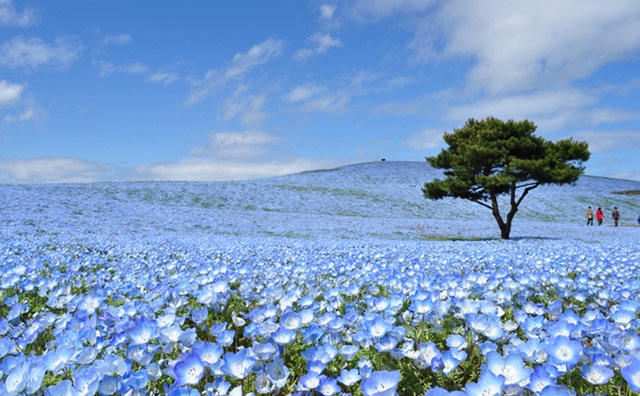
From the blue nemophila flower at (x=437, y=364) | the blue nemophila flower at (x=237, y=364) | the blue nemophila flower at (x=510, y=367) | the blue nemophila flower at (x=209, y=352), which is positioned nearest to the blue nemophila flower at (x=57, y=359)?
the blue nemophila flower at (x=209, y=352)

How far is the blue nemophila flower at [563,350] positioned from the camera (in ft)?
5.58

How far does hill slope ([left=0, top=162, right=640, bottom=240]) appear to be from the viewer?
2044 centimetres

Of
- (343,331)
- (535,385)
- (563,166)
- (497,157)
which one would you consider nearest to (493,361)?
(535,385)

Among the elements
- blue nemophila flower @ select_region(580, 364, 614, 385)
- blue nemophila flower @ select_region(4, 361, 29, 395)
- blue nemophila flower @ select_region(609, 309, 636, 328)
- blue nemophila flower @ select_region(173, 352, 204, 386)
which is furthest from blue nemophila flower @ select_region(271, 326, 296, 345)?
blue nemophila flower @ select_region(609, 309, 636, 328)

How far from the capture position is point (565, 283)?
163 inches

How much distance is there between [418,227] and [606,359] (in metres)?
26.4

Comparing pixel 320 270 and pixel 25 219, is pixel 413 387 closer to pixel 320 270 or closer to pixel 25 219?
pixel 320 270

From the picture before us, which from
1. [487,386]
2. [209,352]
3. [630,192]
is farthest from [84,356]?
[630,192]

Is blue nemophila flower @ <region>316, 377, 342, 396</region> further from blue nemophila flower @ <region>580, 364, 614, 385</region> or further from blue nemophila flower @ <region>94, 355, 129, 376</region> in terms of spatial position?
blue nemophila flower @ <region>580, 364, 614, 385</region>

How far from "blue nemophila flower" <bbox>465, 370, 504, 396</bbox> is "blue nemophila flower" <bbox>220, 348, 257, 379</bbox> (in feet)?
2.89

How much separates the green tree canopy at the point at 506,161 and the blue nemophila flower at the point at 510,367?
64.1ft

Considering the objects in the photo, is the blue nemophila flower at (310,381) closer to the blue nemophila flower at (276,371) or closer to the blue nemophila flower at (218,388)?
the blue nemophila flower at (276,371)

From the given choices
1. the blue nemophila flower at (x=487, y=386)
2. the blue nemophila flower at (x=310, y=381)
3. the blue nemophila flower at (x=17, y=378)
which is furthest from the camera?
the blue nemophila flower at (x=310, y=381)

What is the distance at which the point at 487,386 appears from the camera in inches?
56.8
